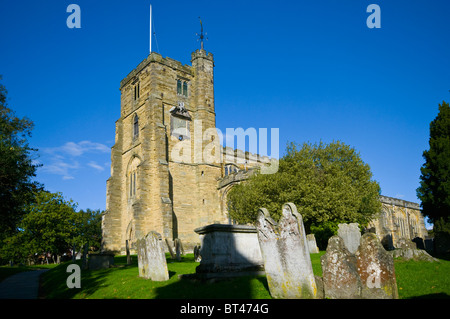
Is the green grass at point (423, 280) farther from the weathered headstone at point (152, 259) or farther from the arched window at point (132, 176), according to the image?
the arched window at point (132, 176)

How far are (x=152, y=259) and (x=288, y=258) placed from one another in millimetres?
5422

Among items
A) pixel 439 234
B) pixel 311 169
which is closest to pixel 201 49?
pixel 311 169

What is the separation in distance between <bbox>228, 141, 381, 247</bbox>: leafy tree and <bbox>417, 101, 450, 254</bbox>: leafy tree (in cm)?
466

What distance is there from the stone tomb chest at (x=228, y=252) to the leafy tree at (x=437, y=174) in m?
10.5

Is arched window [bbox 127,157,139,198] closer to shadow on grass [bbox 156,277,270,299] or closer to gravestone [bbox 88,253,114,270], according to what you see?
gravestone [bbox 88,253,114,270]

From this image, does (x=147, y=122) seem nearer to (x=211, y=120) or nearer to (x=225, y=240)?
(x=211, y=120)

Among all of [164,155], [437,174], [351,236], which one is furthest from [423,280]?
[164,155]

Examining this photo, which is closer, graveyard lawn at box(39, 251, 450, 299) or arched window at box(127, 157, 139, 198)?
graveyard lawn at box(39, 251, 450, 299)

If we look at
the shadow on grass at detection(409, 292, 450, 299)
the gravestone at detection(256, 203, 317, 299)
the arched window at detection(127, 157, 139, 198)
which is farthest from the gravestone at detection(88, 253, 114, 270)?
the arched window at detection(127, 157, 139, 198)

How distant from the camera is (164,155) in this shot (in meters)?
29.0

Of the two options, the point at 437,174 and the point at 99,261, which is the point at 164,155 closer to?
the point at 99,261

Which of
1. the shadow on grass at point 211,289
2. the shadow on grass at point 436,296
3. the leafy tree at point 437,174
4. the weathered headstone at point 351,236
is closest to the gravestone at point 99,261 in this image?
the shadow on grass at point 211,289

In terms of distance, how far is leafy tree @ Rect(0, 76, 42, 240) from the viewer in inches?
602

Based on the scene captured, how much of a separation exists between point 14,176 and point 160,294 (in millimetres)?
11280
